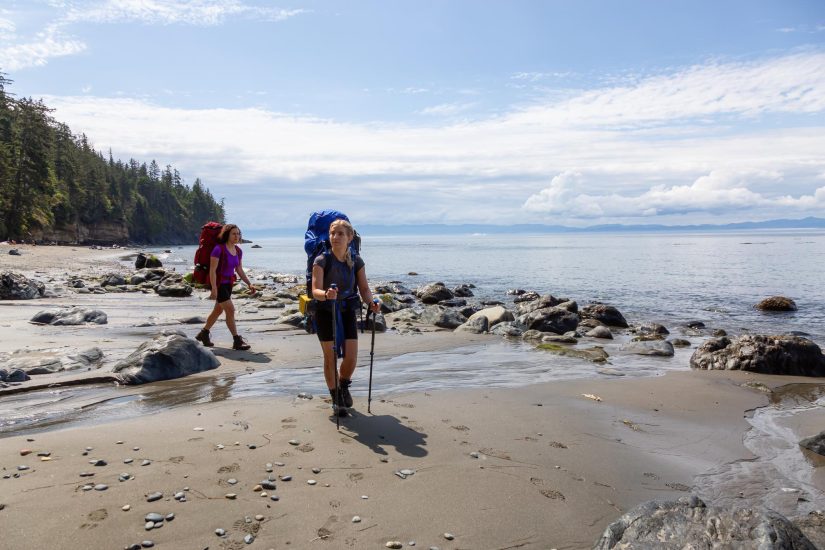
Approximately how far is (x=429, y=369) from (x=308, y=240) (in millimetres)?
4468

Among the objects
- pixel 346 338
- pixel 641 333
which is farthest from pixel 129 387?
pixel 641 333

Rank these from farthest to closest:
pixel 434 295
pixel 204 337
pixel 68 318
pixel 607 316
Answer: pixel 434 295 < pixel 607 316 < pixel 68 318 < pixel 204 337

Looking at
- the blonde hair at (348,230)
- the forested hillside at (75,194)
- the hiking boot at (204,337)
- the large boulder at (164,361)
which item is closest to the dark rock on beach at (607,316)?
the hiking boot at (204,337)

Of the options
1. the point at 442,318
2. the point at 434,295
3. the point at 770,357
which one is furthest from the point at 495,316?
the point at 434,295

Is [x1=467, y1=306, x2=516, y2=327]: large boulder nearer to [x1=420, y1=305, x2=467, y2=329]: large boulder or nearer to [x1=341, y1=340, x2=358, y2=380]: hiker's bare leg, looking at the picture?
[x1=420, y1=305, x2=467, y2=329]: large boulder

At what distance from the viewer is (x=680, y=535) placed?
10.4ft

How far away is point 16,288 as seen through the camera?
1748 centimetres

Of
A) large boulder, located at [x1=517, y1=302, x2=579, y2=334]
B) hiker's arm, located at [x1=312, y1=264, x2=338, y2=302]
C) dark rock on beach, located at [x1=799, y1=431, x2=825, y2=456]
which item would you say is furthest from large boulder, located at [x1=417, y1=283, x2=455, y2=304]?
dark rock on beach, located at [x1=799, y1=431, x2=825, y2=456]

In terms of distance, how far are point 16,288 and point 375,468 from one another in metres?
18.3

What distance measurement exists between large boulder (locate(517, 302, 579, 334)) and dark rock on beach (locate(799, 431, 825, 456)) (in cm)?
1058

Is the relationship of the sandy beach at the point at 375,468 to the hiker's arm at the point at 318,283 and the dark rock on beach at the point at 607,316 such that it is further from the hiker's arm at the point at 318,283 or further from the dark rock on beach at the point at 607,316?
the dark rock on beach at the point at 607,316

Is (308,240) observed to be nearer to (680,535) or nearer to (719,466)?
(680,535)

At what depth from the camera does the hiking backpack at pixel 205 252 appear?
419 inches

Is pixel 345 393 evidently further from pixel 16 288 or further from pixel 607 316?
pixel 16 288
